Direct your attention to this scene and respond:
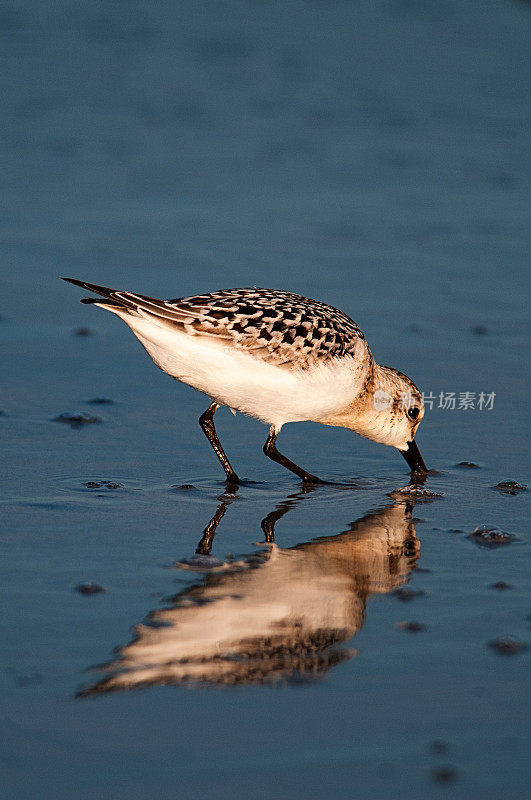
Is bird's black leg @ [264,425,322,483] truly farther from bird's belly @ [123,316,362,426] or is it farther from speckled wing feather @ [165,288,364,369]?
speckled wing feather @ [165,288,364,369]

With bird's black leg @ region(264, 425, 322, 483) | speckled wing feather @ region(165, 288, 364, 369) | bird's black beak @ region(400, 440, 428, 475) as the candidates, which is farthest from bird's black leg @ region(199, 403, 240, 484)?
bird's black beak @ region(400, 440, 428, 475)

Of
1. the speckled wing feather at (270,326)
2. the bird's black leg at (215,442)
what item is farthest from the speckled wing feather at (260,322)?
the bird's black leg at (215,442)

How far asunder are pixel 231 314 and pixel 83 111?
7.79 meters

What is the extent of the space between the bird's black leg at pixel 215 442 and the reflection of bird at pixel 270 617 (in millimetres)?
918

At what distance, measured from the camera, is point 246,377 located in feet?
18.7

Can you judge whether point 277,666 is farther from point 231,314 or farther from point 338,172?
point 338,172

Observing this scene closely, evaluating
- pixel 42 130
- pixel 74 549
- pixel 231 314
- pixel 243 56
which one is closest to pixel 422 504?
pixel 231 314

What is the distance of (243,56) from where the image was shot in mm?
14539

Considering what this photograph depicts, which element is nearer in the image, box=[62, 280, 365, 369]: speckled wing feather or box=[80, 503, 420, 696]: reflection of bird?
box=[80, 503, 420, 696]: reflection of bird

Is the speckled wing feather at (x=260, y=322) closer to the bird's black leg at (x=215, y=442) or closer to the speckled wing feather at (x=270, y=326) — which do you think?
the speckled wing feather at (x=270, y=326)

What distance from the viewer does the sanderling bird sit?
5.53 metres

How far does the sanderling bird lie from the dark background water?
10.9 inches

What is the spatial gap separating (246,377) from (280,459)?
0.59m

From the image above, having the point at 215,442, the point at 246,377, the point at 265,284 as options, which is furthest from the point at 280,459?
the point at 265,284
